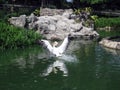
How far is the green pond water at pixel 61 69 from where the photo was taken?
22.4 meters

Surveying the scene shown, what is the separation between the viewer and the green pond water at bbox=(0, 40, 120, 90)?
22.4 metres

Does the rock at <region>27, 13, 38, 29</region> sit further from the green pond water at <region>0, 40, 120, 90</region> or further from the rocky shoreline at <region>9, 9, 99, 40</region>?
the green pond water at <region>0, 40, 120, 90</region>

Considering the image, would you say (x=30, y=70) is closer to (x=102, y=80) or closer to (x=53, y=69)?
(x=53, y=69)

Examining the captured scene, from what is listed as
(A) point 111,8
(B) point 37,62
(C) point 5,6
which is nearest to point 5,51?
(B) point 37,62

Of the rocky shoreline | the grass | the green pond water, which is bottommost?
the grass

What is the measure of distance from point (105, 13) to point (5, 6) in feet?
45.4

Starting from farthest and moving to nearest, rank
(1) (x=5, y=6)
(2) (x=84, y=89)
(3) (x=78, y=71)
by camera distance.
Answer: (1) (x=5, y=6) → (3) (x=78, y=71) → (2) (x=84, y=89)

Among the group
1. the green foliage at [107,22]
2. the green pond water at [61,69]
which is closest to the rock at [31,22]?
the green pond water at [61,69]

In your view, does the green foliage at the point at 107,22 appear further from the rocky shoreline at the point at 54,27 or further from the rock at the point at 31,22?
the rock at the point at 31,22

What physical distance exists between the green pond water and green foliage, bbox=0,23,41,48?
83cm

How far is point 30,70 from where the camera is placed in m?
25.9

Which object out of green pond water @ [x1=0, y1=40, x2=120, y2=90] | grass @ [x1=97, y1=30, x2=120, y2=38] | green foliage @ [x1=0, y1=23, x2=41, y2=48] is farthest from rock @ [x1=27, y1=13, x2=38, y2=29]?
green pond water @ [x1=0, y1=40, x2=120, y2=90]

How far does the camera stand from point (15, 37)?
3416 cm

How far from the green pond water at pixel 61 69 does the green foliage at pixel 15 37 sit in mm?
834
